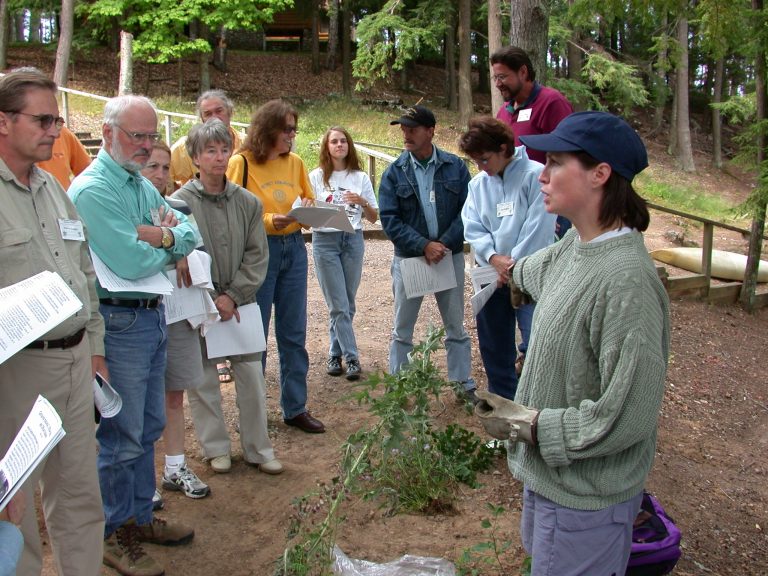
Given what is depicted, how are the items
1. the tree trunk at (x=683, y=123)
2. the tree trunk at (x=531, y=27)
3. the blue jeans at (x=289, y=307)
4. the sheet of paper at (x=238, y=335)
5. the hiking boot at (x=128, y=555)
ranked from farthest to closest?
the tree trunk at (x=683, y=123) → the tree trunk at (x=531, y=27) → the blue jeans at (x=289, y=307) → the sheet of paper at (x=238, y=335) → the hiking boot at (x=128, y=555)

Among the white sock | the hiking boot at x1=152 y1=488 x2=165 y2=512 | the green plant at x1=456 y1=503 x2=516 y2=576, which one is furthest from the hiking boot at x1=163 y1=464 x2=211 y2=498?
the green plant at x1=456 y1=503 x2=516 y2=576

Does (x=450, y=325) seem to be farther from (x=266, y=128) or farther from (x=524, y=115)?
(x=266, y=128)

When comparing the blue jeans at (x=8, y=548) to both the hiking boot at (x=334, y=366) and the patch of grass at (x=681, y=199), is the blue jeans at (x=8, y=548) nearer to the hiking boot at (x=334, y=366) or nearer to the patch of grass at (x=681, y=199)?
the hiking boot at (x=334, y=366)

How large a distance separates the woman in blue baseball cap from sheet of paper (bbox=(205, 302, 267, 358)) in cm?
232

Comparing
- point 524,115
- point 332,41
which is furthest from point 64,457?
point 332,41

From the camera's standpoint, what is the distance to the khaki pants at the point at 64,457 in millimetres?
2703

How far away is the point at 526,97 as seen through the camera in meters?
5.32

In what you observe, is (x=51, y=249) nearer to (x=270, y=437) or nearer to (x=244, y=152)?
(x=244, y=152)

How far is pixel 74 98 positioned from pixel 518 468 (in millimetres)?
23008

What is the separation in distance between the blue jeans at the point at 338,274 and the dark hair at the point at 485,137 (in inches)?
68.2

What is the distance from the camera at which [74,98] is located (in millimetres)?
22406

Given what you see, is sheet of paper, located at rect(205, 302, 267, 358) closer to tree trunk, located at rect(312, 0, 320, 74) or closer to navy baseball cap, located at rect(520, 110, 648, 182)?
navy baseball cap, located at rect(520, 110, 648, 182)

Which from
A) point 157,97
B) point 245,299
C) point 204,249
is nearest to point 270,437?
point 245,299

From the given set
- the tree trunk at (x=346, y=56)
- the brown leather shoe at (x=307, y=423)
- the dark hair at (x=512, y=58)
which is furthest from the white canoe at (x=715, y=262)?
the tree trunk at (x=346, y=56)
